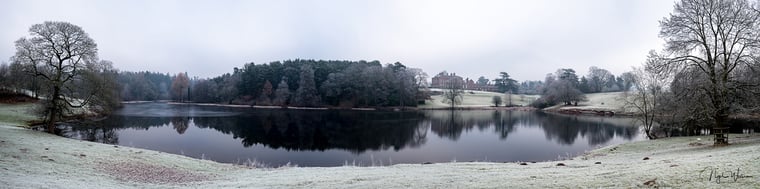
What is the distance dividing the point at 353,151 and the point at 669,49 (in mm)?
21384

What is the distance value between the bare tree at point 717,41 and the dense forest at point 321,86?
78477 mm

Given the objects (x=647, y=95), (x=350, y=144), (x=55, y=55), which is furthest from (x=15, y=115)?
(x=647, y=95)

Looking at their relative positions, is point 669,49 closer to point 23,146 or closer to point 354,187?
point 354,187

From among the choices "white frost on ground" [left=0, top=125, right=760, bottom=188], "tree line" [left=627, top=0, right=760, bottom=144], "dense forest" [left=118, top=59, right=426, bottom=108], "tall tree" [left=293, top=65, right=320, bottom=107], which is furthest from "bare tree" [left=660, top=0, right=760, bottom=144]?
"tall tree" [left=293, top=65, right=320, bottom=107]

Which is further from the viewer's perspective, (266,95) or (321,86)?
(266,95)

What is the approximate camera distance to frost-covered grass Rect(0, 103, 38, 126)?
3371 centimetres

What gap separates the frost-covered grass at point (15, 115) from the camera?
1327 inches

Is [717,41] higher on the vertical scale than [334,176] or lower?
higher

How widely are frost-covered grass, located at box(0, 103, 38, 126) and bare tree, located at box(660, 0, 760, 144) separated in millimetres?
49363

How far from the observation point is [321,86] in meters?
102

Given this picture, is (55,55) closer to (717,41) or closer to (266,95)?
(717,41)

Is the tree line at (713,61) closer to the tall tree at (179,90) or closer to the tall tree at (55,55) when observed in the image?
the tall tree at (55,55)

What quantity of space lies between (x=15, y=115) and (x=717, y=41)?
58744 mm

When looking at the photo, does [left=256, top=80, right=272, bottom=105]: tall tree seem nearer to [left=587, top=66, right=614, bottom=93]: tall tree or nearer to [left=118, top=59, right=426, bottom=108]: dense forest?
[left=118, top=59, right=426, bottom=108]: dense forest
